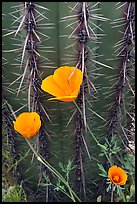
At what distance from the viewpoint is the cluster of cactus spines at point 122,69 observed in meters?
1.04

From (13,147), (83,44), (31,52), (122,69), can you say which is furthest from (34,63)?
(13,147)

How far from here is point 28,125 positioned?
1.03 meters

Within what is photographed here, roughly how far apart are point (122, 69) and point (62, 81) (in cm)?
20

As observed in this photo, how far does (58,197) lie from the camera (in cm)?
147

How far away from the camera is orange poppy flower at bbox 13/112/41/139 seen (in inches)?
39.4

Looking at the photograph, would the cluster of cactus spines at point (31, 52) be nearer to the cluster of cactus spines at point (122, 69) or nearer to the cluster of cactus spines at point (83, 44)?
the cluster of cactus spines at point (83, 44)

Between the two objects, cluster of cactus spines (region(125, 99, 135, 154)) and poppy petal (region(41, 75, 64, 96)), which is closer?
poppy petal (region(41, 75, 64, 96))

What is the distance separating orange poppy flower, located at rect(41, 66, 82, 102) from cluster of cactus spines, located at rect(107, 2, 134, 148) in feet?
0.54

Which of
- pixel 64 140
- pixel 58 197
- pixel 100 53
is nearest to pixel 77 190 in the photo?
pixel 58 197

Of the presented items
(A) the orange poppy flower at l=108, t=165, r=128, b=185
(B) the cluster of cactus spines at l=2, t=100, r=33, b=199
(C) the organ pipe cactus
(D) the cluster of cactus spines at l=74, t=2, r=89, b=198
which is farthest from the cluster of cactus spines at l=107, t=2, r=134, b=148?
(B) the cluster of cactus spines at l=2, t=100, r=33, b=199

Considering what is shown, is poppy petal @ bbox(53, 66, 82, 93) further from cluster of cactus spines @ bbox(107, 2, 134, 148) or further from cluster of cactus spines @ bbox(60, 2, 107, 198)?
cluster of cactus spines @ bbox(107, 2, 134, 148)

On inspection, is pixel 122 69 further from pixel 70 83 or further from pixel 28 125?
pixel 28 125

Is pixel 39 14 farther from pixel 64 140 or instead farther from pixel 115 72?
pixel 64 140

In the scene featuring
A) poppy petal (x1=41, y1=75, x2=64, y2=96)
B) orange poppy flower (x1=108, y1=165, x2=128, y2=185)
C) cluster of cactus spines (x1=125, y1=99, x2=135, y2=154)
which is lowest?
orange poppy flower (x1=108, y1=165, x2=128, y2=185)
